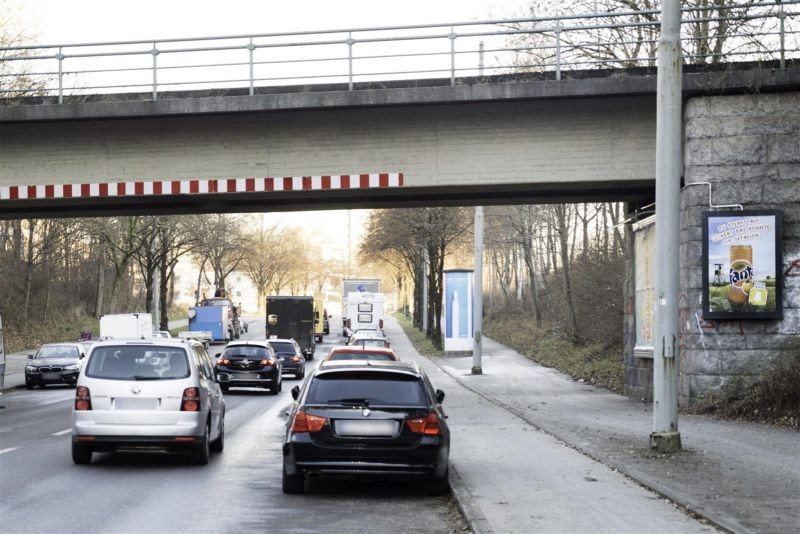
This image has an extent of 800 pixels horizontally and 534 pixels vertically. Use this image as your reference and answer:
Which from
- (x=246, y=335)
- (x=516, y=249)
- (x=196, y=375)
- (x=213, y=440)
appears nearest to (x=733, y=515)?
(x=196, y=375)

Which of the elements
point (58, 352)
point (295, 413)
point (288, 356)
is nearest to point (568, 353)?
point (288, 356)

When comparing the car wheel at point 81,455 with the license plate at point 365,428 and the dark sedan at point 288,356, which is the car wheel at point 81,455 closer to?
the license plate at point 365,428

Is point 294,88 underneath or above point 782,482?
above

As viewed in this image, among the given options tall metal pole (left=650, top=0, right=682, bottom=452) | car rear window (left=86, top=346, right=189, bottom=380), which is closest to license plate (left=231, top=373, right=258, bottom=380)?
car rear window (left=86, top=346, right=189, bottom=380)

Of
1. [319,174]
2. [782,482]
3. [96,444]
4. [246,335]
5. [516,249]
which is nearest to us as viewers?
→ [782,482]

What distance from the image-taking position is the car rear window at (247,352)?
101 ft

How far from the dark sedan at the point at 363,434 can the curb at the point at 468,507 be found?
26cm

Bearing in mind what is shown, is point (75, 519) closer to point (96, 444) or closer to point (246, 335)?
point (96, 444)

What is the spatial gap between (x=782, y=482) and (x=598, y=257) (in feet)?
99.1

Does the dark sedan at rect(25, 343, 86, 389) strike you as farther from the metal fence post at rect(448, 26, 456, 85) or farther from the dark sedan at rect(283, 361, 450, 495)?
the dark sedan at rect(283, 361, 450, 495)

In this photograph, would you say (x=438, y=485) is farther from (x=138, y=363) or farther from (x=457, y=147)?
(x=457, y=147)

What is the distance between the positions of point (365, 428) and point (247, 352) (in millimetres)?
20236

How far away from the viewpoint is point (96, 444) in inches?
542

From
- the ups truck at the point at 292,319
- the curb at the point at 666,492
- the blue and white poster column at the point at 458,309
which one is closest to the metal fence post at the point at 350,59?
the curb at the point at 666,492
